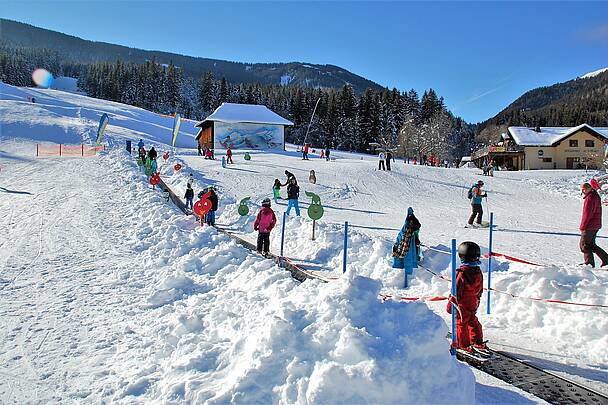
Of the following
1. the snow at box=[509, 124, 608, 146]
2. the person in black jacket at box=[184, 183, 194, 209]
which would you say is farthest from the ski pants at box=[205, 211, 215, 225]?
the snow at box=[509, 124, 608, 146]

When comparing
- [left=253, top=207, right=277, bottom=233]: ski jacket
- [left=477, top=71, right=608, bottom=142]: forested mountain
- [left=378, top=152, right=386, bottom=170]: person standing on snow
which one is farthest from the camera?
[left=477, top=71, right=608, bottom=142]: forested mountain

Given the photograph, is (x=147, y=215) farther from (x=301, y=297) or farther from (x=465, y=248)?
(x=465, y=248)

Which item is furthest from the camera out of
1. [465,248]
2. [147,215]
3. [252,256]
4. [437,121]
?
[437,121]

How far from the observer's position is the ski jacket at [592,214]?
336 inches

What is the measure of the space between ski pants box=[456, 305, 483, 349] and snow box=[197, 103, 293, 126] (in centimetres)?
4277

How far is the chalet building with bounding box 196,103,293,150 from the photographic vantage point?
4631 centimetres

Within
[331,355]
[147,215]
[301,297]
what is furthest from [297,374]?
[147,215]

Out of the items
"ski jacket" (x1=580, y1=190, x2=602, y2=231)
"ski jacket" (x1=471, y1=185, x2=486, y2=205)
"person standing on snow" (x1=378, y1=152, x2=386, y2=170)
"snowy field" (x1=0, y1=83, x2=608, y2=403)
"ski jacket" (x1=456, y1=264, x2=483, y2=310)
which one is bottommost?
"snowy field" (x1=0, y1=83, x2=608, y2=403)

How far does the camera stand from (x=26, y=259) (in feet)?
33.8

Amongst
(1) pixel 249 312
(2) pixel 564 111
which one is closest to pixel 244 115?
(1) pixel 249 312

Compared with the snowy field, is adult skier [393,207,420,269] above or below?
above

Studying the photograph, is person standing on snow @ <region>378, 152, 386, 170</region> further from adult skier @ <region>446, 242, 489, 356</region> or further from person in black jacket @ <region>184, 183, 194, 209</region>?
adult skier @ <region>446, 242, 489, 356</region>

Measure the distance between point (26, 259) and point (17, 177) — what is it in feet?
51.4

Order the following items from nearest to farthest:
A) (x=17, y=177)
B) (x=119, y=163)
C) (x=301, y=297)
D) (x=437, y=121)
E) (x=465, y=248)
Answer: (x=465, y=248), (x=301, y=297), (x=17, y=177), (x=119, y=163), (x=437, y=121)
